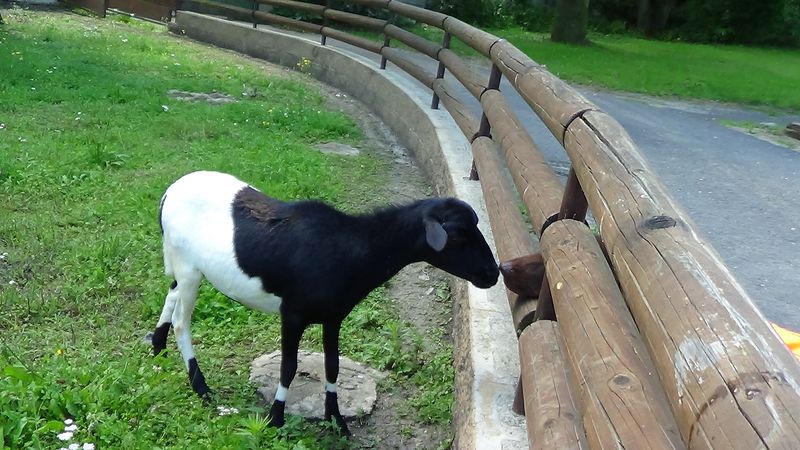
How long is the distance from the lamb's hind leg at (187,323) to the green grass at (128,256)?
0.08 metres

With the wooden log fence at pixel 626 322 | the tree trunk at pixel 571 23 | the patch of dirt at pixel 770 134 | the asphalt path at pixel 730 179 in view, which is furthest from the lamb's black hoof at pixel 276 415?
the tree trunk at pixel 571 23

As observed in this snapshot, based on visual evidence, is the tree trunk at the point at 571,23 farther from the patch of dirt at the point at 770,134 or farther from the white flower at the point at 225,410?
the white flower at the point at 225,410

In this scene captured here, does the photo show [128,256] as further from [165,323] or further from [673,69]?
[673,69]

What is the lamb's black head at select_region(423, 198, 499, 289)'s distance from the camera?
11.6 ft

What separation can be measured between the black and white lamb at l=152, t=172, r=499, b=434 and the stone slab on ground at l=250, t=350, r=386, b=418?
201 millimetres

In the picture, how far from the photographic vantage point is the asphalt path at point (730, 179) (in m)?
5.98

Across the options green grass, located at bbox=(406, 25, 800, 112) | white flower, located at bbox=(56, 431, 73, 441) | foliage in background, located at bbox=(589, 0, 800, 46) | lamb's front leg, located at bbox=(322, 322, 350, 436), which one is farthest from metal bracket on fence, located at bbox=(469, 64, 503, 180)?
foliage in background, located at bbox=(589, 0, 800, 46)

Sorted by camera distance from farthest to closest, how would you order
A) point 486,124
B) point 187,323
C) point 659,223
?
1. point 486,124
2. point 187,323
3. point 659,223

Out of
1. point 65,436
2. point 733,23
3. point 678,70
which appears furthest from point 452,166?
point 733,23

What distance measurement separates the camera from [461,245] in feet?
11.7

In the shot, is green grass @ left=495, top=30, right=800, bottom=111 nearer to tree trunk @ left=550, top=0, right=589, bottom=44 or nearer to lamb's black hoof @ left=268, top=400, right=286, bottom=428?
tree trunk @ left=550, top=0, right=589, bottom=44

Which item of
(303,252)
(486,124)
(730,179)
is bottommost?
(730,179)

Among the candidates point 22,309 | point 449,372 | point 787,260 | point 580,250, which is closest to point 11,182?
point 22,309

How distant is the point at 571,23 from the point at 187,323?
21.2 meters
